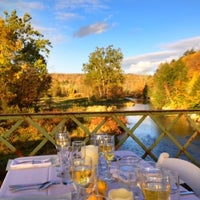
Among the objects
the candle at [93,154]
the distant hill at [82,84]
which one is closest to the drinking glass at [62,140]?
the candle at [93,154]

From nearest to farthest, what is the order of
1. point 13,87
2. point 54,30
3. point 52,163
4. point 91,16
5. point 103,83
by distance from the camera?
point 52,163 < point 13,87 < point 54,30 < point 91,16 < point 103,83

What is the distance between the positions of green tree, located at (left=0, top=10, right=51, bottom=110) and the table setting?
10261mm

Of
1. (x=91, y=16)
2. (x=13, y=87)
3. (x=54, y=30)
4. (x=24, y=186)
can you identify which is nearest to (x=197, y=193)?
(x=24, y=186)

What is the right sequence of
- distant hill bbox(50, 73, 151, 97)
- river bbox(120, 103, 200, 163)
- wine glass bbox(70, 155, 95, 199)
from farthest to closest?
distant hill bbox(50, 73, 151, 97) < river bbox(120, 103, 200, 163) < wine glass bbox(70, 155, 95, 199)

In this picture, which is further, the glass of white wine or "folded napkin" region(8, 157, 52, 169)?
"folded napkin" region(8, 157, 52, 169)

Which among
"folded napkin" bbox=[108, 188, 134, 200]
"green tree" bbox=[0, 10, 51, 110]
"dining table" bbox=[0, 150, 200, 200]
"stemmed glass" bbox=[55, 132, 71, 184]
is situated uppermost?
"green tree" bbox=[0, 10, 51, 110]

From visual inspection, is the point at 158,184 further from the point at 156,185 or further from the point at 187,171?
the point at 187,171

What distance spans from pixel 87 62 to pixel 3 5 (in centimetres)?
1785

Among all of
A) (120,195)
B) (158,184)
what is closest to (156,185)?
(158,184)

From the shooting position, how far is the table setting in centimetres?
93

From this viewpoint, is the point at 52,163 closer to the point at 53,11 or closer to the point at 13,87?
the point at 13,87

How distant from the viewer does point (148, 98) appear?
1155 inches

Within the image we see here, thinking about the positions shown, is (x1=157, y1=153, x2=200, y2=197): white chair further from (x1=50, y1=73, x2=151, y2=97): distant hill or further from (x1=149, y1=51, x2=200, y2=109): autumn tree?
(x1=50, y1=73, x2=151, y2=97): distant hill

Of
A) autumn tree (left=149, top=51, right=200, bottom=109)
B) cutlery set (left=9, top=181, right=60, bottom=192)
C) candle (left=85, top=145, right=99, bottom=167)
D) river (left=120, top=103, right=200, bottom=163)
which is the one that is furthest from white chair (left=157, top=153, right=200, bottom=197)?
autumn tree (left=149, top=51, right=200, bottom=109)
